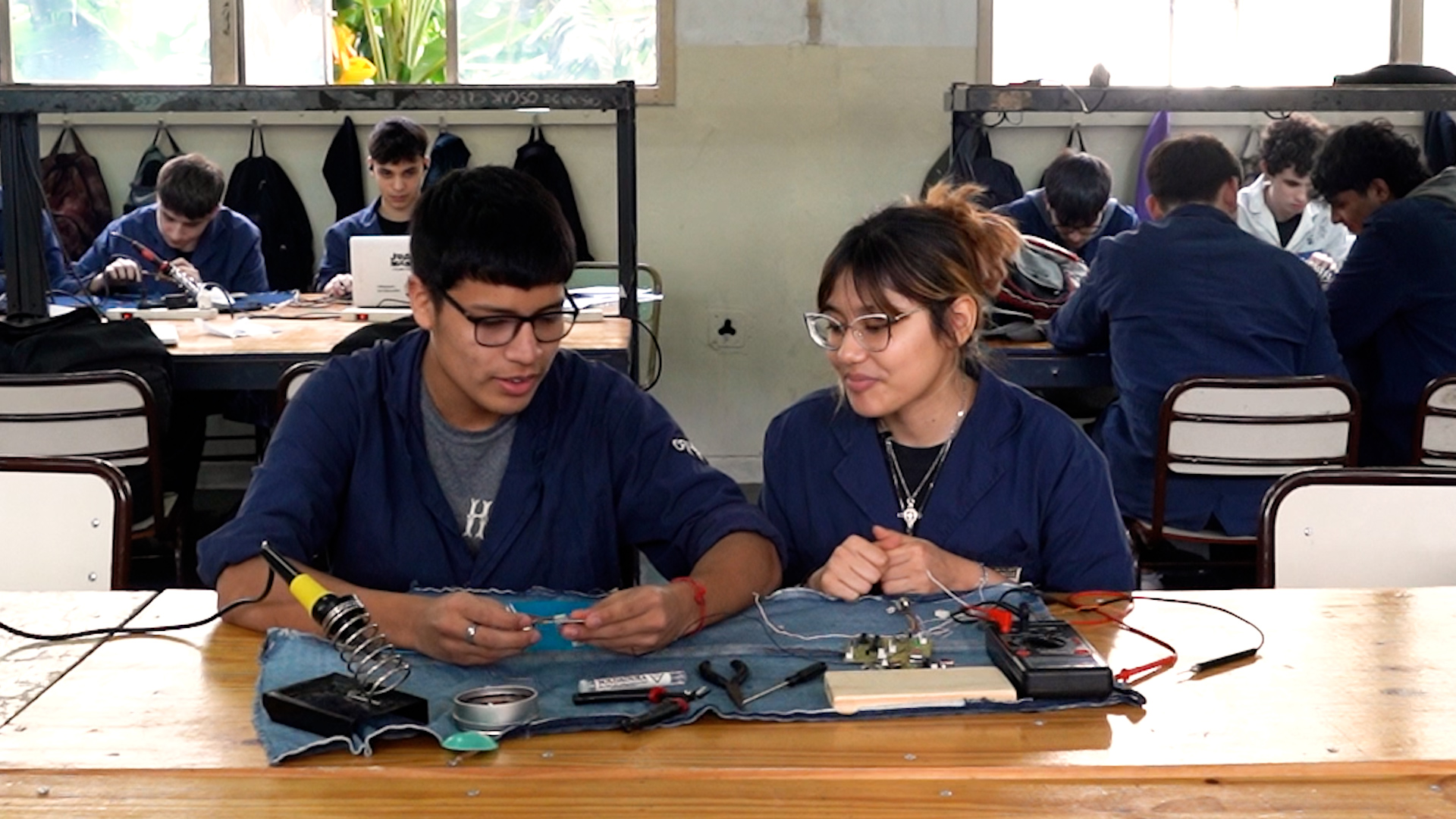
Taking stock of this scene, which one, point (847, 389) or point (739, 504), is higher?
point (847, 389)

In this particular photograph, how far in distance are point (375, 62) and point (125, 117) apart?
1006 millimetres

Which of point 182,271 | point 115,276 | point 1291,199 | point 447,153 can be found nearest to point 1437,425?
point 1291,199

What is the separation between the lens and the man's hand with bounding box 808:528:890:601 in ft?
5.90

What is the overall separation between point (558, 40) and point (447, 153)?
27.0 inches

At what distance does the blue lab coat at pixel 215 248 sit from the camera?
535 cm

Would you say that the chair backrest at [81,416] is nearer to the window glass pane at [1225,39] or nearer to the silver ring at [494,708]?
the silver ring at [494,708]

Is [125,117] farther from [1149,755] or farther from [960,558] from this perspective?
[1149,755]

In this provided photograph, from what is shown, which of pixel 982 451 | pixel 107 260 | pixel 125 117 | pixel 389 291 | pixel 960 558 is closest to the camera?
pixel 960 558

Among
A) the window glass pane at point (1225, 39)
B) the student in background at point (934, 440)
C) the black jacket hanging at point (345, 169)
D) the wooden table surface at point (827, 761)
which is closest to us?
the wooden table surface at point (827, 761)

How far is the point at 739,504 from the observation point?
1.95 metres

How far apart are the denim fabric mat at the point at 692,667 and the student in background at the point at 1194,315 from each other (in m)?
2.00

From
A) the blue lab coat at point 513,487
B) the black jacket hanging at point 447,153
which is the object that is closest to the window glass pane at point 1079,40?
the black jacket hanging at point 447,153

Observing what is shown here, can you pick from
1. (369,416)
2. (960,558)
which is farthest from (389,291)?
(960,558)

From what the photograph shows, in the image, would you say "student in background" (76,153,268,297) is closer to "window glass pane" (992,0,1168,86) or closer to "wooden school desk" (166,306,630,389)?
"wooden school desk" (166,306,630,389)
